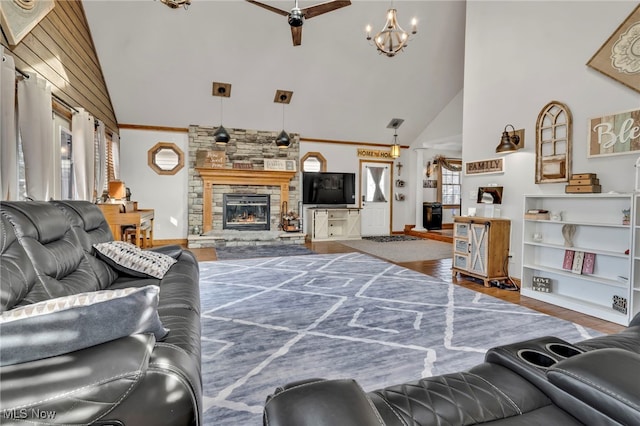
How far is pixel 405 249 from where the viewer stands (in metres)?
6.89

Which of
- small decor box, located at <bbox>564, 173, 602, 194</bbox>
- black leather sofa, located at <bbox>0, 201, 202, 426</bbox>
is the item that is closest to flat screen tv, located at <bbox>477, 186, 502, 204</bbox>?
small decor box, located at <bbox>564, 173, 602, 194</bbox>

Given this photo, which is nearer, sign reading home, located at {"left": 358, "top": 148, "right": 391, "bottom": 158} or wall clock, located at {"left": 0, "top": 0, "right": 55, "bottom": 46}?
wall clock, located at {"left": 0, "top": 0, "right": 55, "bottom": 46}

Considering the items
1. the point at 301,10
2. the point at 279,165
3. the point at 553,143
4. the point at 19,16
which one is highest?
the point at 301,10

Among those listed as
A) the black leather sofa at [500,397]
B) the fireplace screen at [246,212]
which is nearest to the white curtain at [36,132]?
the black leather sofa at [500,397]

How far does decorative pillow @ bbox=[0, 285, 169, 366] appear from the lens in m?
0.85

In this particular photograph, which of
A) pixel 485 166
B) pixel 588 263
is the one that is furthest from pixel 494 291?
pixel 485 166

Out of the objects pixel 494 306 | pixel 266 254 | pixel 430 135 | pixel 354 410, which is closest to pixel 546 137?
pixel 494 306

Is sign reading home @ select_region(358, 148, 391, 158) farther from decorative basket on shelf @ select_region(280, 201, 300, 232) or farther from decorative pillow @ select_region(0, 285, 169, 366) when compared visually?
decorative pillow @ select_region(0, 285, 169, 366)

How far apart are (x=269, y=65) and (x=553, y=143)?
5093mm

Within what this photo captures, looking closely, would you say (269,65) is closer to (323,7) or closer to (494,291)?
(323,7)

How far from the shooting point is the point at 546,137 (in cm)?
382

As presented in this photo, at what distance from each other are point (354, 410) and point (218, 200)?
7.61 metres

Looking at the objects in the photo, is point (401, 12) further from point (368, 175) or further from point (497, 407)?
point (497, 407)
